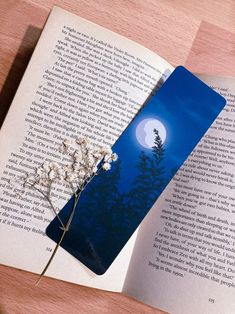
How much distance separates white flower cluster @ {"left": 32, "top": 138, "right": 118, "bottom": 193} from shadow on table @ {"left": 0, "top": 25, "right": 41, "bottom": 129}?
0.31 feet

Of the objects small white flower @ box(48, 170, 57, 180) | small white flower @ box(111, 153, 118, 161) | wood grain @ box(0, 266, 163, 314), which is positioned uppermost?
small white flower @ box(111, 153, 118, 161)

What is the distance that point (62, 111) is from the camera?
51cm

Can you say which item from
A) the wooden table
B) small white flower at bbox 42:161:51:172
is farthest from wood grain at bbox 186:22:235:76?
small white flower at bbox 42:161:51:172

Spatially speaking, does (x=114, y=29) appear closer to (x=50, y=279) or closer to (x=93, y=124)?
(x=93, y=124)

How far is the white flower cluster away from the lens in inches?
19.4

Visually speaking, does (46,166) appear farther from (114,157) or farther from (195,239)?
(195,239)

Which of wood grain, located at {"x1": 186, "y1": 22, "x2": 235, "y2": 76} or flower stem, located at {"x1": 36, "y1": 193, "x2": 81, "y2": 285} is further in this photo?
wood grain, located at {"x1": 186, "y1": 22, "x2": 235, "y2": 76}

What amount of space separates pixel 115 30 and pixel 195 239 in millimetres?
322

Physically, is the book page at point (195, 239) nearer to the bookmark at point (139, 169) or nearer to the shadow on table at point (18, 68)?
the bookmark at point (139, 169)

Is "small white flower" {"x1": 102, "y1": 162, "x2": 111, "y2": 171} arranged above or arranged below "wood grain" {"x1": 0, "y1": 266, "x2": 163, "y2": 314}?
above

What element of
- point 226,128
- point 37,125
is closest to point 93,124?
point 37,125

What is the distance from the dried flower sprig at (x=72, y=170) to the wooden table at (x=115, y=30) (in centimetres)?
4

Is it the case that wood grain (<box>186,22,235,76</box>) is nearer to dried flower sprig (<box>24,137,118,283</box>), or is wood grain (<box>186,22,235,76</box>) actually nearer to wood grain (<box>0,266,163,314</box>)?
dried flower sprig (<box>24,137,118,283</box>)

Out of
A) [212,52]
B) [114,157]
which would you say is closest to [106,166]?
[114,157]
